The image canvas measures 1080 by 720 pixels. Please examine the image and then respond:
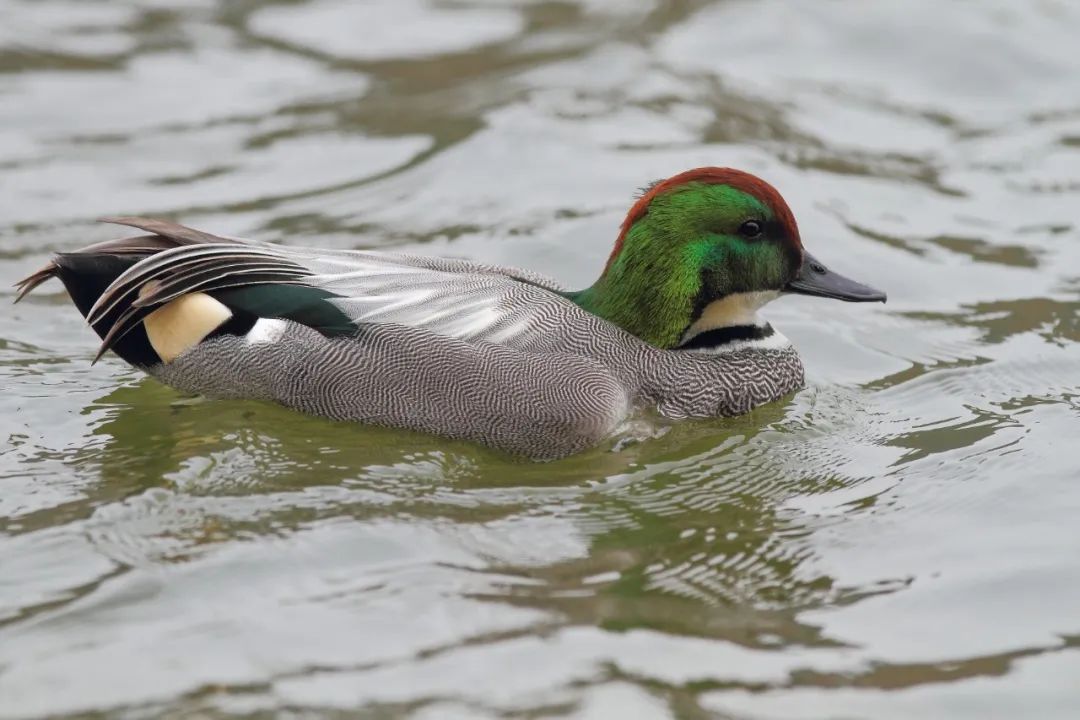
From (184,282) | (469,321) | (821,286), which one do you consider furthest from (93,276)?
(821,286)

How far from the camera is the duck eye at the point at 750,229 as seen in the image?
22.8 feet

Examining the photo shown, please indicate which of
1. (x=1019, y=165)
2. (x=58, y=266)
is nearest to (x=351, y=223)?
(x=58, y=266)

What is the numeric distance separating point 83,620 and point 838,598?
260cm

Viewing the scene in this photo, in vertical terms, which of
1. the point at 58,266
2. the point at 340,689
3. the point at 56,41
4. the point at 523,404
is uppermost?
the point at 56,41

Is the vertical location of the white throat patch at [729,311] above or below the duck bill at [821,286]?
below

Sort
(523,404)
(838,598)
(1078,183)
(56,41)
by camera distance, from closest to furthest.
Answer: (838,598) < (523,404) < (1078,183) < (56,41)

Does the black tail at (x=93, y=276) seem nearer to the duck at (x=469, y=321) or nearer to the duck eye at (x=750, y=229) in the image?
the duck at (x=469, y=321)

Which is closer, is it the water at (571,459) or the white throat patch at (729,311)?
the water at (571,459)

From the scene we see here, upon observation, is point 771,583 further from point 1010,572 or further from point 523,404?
point 523,404

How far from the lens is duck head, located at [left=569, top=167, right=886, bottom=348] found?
6.89 metres

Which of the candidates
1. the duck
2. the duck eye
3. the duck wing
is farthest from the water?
the duck eye

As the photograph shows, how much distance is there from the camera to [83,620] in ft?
17.1

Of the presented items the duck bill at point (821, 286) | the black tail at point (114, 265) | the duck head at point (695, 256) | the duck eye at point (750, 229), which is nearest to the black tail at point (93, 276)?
the black tail at point (114, 265)

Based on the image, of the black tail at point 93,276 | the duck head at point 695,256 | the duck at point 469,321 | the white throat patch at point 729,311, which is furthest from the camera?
the white throat patch at point 729,311
